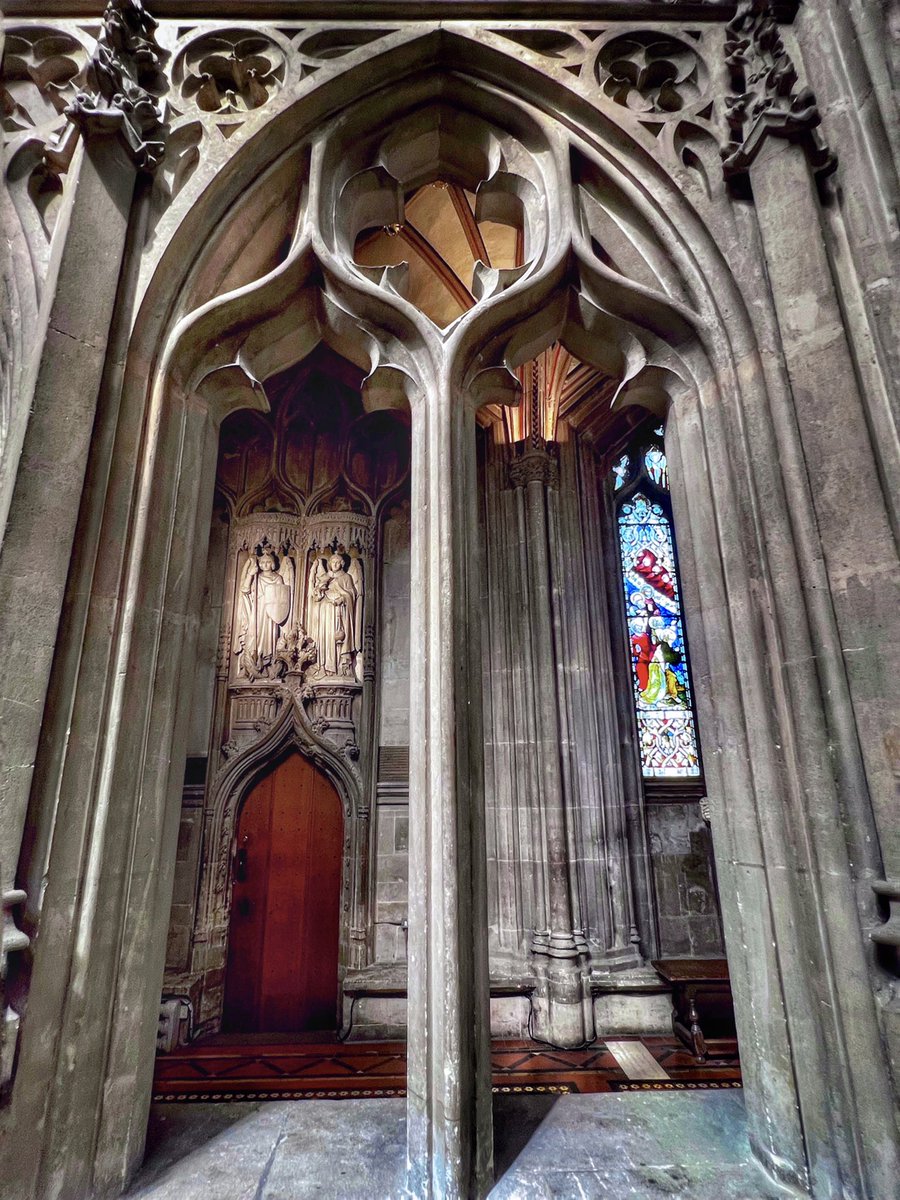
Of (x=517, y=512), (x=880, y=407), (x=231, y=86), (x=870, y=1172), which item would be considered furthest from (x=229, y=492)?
(x=870, y=1172)

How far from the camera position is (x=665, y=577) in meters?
6.78

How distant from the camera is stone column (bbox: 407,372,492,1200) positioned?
5.67 ft

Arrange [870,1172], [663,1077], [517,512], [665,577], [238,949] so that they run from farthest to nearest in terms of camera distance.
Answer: [665,577] < [517,512] < [238,949] < [663,1077] < [870,1172]

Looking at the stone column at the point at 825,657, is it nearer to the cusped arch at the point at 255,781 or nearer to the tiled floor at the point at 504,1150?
the tiled floor at the point at 504,1150

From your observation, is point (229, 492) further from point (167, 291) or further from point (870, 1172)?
point (870, 1172)

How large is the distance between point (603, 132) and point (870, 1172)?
3.55m

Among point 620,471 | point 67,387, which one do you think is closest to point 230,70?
point 67,387

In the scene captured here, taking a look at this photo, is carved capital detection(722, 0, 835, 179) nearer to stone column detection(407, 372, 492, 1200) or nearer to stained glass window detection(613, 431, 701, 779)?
stone column detection(407, 372, 492, 1200)

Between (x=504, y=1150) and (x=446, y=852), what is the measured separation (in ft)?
2.79

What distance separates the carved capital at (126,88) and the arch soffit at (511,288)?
0.29 meters

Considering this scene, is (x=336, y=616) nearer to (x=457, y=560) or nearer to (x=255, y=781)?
(x=255, y=781)

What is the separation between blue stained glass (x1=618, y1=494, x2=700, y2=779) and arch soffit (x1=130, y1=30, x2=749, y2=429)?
426cm

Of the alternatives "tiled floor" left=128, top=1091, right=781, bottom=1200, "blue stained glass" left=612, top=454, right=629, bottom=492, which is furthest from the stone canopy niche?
"tiled floor" left=128, top=1091, right=781, bottom=1200

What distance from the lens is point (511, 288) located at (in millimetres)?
2490
